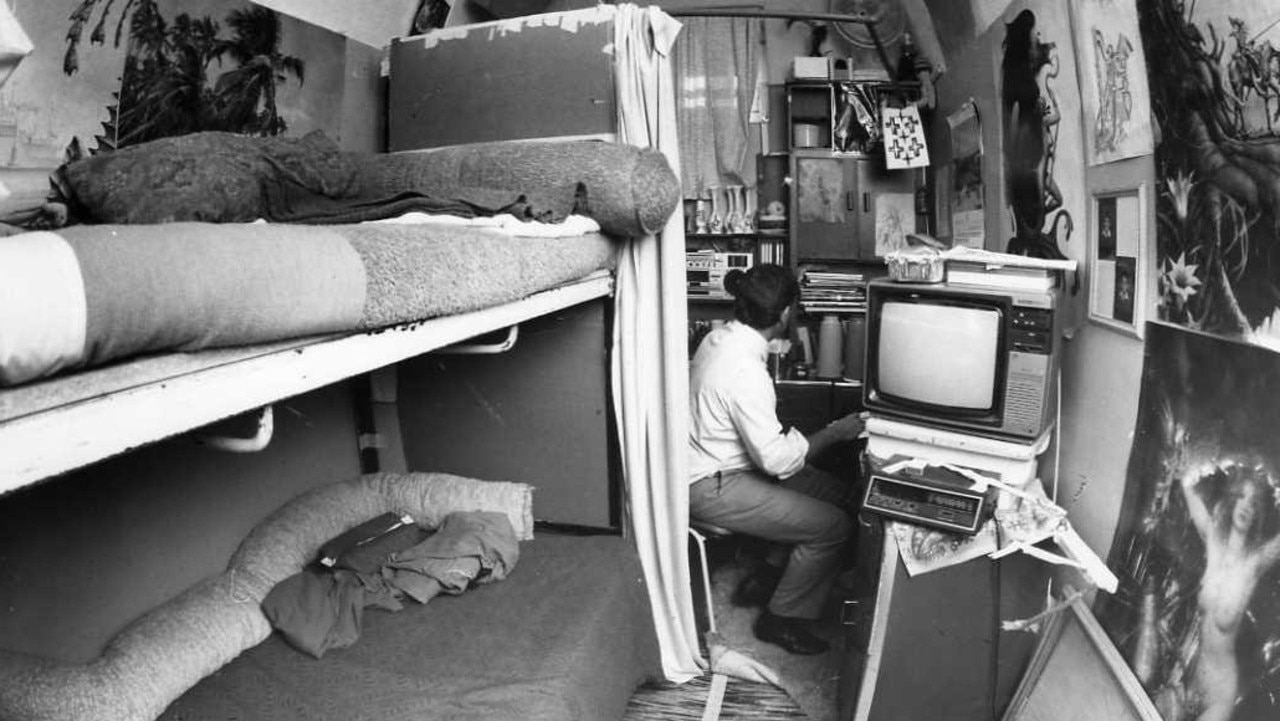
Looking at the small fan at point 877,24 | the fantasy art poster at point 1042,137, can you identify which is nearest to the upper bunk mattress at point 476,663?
the fantasy art poster at point 1042,137

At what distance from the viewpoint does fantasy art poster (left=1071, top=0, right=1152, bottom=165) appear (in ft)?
6.08

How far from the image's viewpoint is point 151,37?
1764 mm

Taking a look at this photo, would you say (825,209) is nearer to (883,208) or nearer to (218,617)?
(883,208)

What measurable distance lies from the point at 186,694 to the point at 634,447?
4.17ft

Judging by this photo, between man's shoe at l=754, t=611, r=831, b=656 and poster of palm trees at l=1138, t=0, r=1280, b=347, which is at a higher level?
poster of palm trees at l=1138, t=0, r=1280, b=347

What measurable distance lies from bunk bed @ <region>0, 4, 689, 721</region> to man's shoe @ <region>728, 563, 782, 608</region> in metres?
0.66

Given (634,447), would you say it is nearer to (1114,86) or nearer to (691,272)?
(1114,86)

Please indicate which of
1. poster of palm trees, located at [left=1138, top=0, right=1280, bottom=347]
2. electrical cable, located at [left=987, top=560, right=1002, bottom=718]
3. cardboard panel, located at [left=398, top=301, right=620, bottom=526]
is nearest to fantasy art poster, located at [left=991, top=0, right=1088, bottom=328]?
poster of palm trees, located at [left=1138, top=0, right=1280, bottom=347]

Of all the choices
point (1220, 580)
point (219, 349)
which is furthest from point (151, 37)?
point (1220, 580)

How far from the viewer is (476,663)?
183 centimetres

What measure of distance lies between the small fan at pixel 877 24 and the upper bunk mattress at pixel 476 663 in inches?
128

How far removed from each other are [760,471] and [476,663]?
1.33 meters

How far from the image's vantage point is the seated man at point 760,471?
2732 mm

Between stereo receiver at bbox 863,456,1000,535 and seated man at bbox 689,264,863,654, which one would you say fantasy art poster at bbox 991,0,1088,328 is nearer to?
stereo receiver at bbox 863,456,1000,535
